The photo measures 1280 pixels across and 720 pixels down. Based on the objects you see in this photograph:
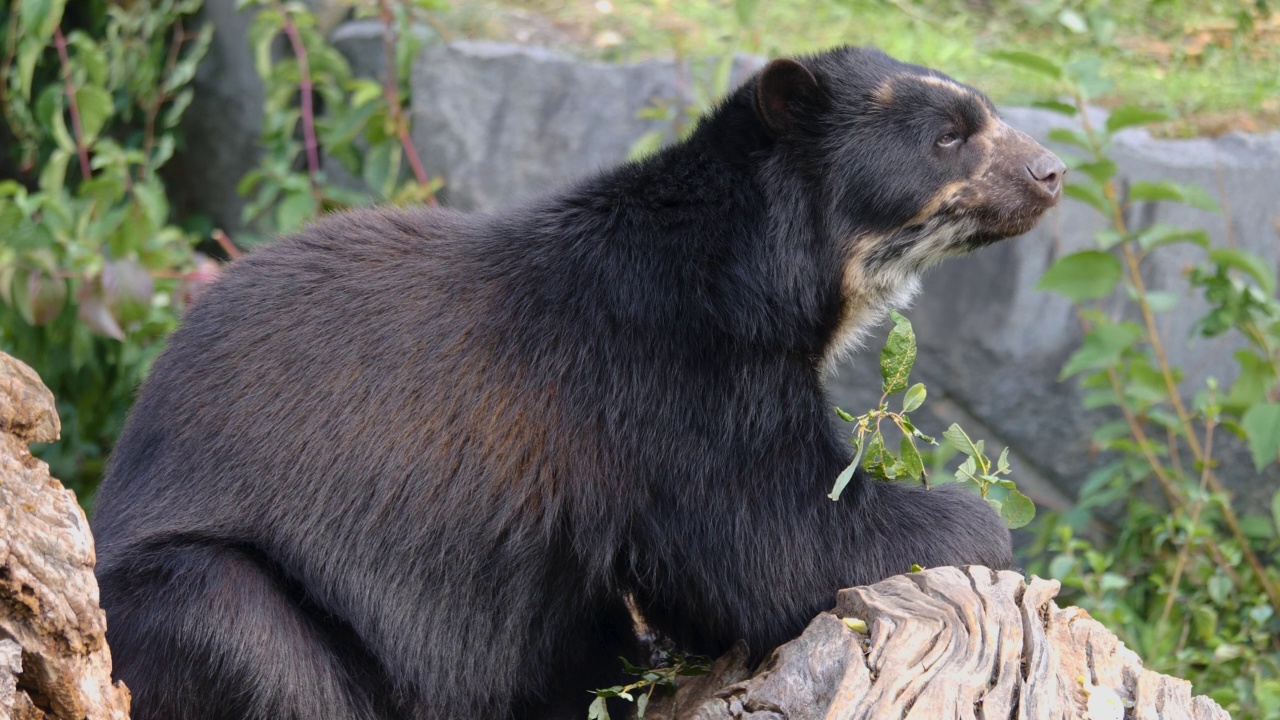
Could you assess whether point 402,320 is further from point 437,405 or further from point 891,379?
point 891,379

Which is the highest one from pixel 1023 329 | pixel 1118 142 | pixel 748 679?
pixel 1118 142

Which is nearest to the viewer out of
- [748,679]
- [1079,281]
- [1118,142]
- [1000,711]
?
[1000,711]

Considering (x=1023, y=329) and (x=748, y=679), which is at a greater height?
(x=748, y=679)

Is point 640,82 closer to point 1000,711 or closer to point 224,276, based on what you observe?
point 224,276

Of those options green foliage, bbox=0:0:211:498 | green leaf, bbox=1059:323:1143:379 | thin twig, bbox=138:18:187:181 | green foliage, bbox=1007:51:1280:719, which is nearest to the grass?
green foliage, bbox=1007:51:1280:719

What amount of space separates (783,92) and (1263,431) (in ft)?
8.36

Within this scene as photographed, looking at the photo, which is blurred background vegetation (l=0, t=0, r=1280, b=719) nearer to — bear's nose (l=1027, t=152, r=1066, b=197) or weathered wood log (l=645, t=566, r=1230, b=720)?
bear's nose (l=1027, t=152, r=1066, b=197)

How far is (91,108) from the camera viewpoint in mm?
6426

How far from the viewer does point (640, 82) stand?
650cm

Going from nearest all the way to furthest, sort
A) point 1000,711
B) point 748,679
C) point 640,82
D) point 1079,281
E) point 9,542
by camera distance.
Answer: point 9,542 < point 1000,711 < point 748,679 < point 1079,281 < point 640,82

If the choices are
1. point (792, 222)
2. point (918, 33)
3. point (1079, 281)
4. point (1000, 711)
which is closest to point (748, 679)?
point (1000, 711)

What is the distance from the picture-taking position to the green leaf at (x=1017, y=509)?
10.7ft

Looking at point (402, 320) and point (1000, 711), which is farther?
point (402, 320)

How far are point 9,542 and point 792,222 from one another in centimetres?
206
